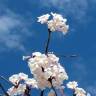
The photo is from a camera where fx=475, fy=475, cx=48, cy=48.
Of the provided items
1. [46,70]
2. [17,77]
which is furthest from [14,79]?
[46,70]

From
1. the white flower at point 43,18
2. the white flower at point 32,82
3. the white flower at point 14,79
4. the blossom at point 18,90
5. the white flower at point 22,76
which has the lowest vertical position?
the blossom at point 18,90

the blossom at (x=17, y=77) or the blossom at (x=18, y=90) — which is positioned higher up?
the blossom at (x=17, y=77)

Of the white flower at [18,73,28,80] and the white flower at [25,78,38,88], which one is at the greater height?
the white flower at [18,73,28,80]

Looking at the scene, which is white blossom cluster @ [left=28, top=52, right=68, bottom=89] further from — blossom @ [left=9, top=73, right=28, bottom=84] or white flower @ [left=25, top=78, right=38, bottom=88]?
blossom @ [left=9, top=73, right=28, bottom=84]

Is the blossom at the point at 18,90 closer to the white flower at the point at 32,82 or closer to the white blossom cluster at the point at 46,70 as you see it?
the white flower at the point at 32,82

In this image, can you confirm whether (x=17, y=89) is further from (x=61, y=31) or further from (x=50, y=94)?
(x=61, y=31)

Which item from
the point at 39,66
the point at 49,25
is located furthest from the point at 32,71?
the point at 49,25

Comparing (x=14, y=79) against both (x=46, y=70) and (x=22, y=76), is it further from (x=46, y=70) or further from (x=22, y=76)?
(x=46, y=70)

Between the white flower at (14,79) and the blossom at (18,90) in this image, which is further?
the white flower at (14,79)

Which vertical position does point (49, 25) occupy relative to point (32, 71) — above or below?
above
